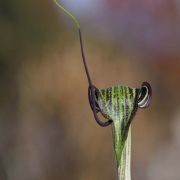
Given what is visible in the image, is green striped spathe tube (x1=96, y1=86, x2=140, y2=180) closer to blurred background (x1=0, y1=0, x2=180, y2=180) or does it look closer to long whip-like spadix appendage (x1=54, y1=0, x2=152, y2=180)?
long whip-like spadix appendage (x1=54, y1=0, x2=152, y2=180)

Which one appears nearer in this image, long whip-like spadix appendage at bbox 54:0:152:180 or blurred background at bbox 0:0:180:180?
long whip-like spadix appendage at bbox 54:0:152:180

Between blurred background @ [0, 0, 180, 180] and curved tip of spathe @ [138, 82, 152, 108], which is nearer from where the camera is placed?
curved tip of spathe @ [138, 82, 152, 108]

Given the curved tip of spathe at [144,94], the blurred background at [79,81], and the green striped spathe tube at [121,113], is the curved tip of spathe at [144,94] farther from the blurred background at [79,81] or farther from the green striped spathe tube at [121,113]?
the blurred background at [79,81]

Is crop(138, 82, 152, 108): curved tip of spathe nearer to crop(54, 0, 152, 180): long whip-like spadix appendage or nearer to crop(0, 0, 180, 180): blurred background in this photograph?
crop(54, 0, 152, 180): long whip-like spadix appendage

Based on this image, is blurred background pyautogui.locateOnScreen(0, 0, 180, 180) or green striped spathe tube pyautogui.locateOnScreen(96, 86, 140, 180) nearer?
green striped spathe tube pyautogui.locateOnScreen(96, 86, 140, 180)

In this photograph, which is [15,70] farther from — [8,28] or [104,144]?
[104,144]

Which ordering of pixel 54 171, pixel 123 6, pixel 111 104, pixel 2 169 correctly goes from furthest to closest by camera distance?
pixel 123 6
pixel 54 171
pixel 2 169
pixel 111 104

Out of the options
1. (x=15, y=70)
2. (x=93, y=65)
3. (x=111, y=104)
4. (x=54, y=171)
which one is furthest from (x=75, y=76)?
(x=111, y=104)

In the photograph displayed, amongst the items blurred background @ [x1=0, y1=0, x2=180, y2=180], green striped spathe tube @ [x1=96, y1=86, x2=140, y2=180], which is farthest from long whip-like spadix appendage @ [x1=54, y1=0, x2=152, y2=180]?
blurred background @ [x1=0, y1=0, x2=180, y2=180]
